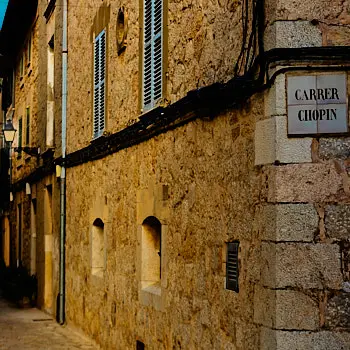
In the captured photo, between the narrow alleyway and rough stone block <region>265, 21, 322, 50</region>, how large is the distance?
6.63 metres

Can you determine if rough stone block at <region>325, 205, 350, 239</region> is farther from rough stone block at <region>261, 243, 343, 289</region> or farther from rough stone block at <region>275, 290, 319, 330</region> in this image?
rough stone block at <region>275, 290, 319, 330</region>

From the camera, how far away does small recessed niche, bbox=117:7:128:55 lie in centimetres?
970

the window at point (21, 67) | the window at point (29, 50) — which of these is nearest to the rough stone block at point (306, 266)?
the window at point (29, 50)

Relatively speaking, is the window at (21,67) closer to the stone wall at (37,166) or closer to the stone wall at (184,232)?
the stone wall at (37,166)

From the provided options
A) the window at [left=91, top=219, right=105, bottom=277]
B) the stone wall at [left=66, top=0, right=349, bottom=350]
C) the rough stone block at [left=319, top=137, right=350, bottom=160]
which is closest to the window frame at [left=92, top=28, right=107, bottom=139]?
the stone wall at [left=66, top=0, right=349, bottom=350]

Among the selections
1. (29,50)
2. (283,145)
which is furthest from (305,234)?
(29,50)

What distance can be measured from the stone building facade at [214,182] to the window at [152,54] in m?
0.03

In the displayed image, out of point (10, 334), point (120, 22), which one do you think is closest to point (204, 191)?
point (120, 22)

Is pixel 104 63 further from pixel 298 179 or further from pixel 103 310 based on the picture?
pixel 298 179

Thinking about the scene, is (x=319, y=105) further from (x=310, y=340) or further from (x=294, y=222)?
(x=310, y=340)

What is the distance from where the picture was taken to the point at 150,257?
8.91 m

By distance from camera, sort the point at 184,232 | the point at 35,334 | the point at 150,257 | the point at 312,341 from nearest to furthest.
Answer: the point at 312,341 → the point at 184,232 → the point at 150,257 → the point at 35,334

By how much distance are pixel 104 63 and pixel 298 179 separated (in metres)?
5.88

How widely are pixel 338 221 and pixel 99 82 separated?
6.30m
